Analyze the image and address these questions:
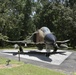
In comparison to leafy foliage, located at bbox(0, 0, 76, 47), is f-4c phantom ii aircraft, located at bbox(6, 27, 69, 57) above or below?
below

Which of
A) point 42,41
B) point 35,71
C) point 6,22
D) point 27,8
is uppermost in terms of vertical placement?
point 27,8

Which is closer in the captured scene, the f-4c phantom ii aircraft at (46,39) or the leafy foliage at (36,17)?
the f-4c phantom ii aircraft at (46,39)

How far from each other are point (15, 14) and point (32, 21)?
726 cm

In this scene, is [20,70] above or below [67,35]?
below

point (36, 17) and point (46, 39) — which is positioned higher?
point (36, 17)

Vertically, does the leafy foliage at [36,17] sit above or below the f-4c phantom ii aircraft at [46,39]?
above

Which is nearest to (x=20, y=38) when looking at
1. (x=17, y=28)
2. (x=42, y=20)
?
(x=17, y=28)

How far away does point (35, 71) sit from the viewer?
1474cm

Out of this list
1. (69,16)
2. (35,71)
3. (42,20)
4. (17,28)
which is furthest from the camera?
(42,20)

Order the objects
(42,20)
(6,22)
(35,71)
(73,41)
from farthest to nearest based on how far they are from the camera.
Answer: (42,20), (6,22), (73,41), (35,71)

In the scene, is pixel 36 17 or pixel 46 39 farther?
pixel 36 17

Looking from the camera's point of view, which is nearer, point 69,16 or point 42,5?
point 69,16

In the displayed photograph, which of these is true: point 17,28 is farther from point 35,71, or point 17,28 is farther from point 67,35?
point 35,71

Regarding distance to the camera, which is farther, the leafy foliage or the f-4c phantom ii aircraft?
the leafy foliage
